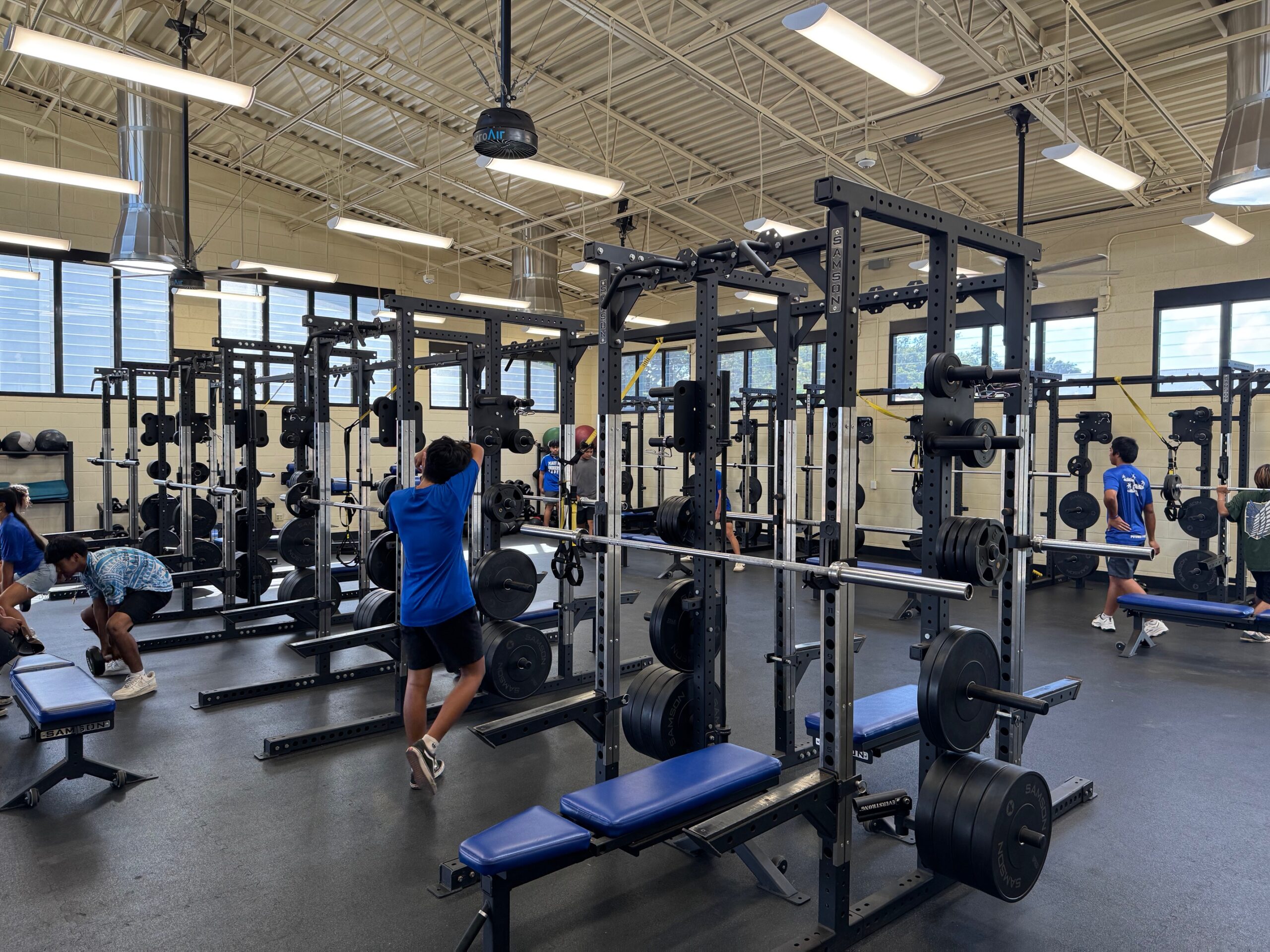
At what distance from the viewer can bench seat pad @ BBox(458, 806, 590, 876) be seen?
2.10 metres

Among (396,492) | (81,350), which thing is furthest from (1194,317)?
(81,350)

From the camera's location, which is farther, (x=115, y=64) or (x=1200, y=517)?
(x=1200, y=517)

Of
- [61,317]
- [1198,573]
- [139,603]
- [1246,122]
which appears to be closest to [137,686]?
[139,603]

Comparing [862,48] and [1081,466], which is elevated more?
[862,48]

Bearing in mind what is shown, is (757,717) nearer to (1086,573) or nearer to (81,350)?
(1086,573)

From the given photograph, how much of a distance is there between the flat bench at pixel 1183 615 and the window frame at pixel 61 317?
10410 millimetres

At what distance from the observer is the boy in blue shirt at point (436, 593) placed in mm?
3486

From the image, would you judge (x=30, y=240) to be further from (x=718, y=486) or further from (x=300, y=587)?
(x=718, y=486)

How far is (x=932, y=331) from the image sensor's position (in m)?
2.68

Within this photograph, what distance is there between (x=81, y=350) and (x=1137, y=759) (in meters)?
11.9

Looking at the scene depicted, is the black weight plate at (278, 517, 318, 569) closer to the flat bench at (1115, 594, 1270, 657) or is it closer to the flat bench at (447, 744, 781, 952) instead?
the flat bench at (447, 744, 781, 952)

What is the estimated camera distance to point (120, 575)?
4789 millimetres

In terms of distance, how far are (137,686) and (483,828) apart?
111 inches

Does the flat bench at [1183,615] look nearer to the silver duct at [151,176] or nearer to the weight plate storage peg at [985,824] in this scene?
the weight plate storage peg at [985,824]
